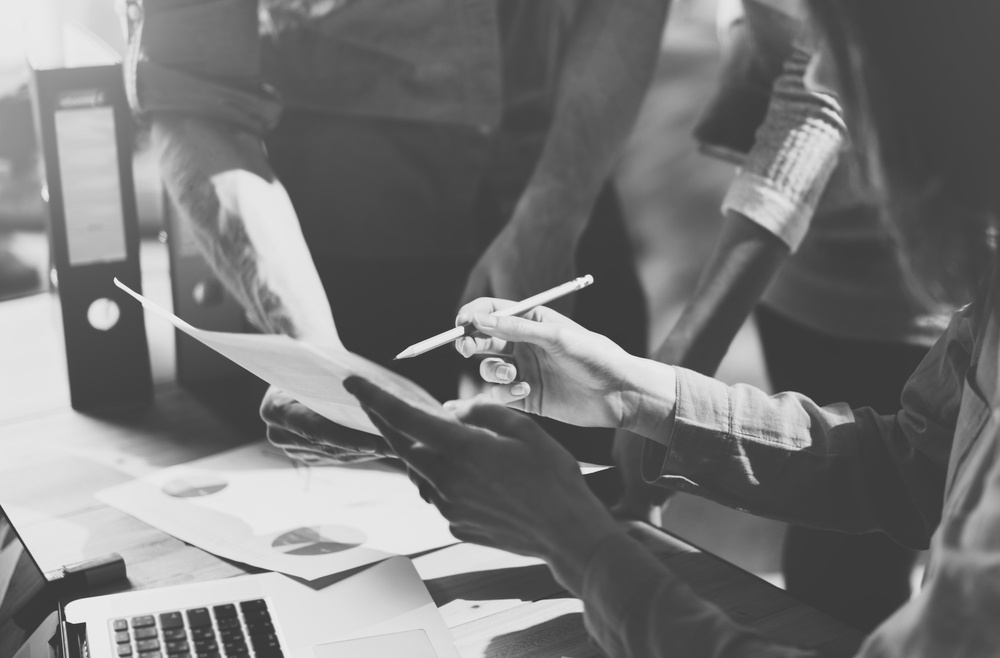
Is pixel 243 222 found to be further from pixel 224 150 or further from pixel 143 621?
pixel 143 621

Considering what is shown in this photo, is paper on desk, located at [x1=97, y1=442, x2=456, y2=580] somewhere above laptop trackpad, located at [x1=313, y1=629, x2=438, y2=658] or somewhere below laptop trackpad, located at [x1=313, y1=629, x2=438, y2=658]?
above

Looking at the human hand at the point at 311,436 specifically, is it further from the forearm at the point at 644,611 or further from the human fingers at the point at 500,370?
the forearm at the point at 644,611

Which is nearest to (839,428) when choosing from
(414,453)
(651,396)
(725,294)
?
(651,396)

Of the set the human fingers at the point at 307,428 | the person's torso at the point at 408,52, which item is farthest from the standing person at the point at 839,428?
the person's torso at the point at 408,52

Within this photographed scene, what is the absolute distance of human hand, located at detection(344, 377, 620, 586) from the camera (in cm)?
60

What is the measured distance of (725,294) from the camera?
110 centimetres

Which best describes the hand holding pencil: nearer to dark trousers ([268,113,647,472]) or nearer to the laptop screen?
dark trousers ([268,113,647,472])

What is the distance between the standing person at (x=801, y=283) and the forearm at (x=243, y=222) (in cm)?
42

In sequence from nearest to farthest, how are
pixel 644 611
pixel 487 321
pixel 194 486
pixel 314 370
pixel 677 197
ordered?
1. pixel 644 611
2. pixel 314 370
3. pixel 487 321
4. pixel 194 486
5. pixel 677 197

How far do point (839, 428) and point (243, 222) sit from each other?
70 centimetres

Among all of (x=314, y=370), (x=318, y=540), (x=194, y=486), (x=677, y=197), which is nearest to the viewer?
(x=314, y=370)

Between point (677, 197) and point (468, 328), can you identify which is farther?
point (677, 197)

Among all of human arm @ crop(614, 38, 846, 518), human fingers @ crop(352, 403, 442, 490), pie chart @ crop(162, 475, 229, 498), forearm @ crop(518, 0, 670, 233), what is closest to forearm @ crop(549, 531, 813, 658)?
human fingers @ crop(352, 403, 442, 490)

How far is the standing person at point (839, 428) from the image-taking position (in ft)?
1.53
